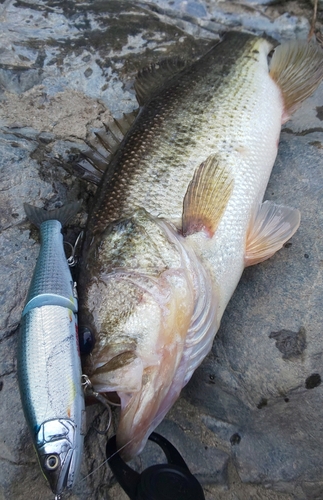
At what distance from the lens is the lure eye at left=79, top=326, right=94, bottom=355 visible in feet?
6.76

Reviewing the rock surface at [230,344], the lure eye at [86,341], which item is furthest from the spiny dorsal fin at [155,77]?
the lure eye at [86,341]

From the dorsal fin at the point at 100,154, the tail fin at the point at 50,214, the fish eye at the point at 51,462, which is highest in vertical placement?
the dorsal fin at the point at 100,154

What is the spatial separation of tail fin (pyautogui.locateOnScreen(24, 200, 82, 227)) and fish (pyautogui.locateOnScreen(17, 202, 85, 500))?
0.41 m

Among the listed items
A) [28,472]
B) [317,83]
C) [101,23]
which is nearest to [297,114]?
[317,83]

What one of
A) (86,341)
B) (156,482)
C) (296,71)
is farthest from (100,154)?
(156,482)

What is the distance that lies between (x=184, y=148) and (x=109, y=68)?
1.56m

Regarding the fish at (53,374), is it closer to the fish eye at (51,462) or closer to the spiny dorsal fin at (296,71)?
the fish eye at (51,462)

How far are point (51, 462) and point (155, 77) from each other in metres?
2.68

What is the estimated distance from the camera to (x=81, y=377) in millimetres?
1936

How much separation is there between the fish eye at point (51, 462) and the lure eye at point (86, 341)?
19.0 inches

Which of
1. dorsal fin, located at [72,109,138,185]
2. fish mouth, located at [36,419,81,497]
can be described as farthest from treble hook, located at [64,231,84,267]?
fish mouth, located at [36,419,81,497]

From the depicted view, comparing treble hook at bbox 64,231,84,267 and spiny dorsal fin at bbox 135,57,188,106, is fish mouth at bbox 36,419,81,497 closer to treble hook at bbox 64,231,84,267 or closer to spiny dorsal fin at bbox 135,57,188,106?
treble hook at bbox 64,231,84,267

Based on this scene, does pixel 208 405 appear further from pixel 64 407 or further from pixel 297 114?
pixel 297 114

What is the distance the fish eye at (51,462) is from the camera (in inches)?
66.8
